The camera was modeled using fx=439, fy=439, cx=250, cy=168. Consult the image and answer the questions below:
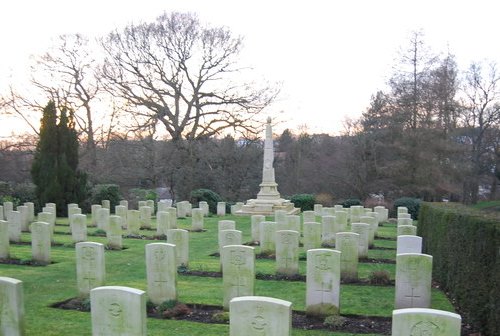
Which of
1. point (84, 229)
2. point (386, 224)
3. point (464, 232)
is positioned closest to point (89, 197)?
point (84, 229)

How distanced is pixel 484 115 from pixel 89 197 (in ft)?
91.2

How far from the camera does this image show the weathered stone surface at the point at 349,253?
9.37 metres

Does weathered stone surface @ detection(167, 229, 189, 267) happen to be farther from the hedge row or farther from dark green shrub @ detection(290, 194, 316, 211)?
dark green shrub @ detection(290, 194, 316, 211)

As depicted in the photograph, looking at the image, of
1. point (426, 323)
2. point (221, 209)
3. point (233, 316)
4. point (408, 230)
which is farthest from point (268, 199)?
point (426, 323)

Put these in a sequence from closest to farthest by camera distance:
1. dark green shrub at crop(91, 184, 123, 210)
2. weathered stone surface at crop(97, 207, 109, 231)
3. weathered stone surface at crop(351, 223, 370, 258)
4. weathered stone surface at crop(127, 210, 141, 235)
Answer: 1. weathered stone surface at crop(351, 223, 370, 258)
2. weathered stone surface at crop(127, 210, 141, 235)
3. weathered stone surface at crop(97, 207, 109, 231)
4. dark green shrub at crop(91, 184, 123, 210)

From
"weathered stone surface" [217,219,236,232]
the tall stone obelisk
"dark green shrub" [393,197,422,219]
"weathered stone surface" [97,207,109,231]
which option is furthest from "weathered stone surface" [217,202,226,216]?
"weathered stone surface" [217,219,236,232]

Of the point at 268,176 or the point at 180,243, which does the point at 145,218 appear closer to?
the point at 180,243

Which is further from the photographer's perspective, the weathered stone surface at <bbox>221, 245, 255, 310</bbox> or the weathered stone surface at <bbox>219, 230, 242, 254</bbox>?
the weathered stone surface at <bbox>219, 230, 242, 254</bbox>

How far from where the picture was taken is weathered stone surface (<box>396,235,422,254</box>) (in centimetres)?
923

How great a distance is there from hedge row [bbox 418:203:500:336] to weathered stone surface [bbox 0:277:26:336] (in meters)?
6.00

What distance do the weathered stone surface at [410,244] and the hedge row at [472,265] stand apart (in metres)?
0.53

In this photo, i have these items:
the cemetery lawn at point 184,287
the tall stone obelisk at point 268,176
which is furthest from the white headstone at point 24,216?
the tall stone obelisk at point 268,176

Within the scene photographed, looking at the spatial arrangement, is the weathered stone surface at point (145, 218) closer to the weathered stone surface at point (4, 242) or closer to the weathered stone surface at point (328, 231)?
the weathered stone surface at point (4, 242)

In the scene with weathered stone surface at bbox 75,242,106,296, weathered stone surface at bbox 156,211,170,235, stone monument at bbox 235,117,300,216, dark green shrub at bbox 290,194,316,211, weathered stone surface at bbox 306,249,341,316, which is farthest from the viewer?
dark green shrub at bbox 290,194,316,211
